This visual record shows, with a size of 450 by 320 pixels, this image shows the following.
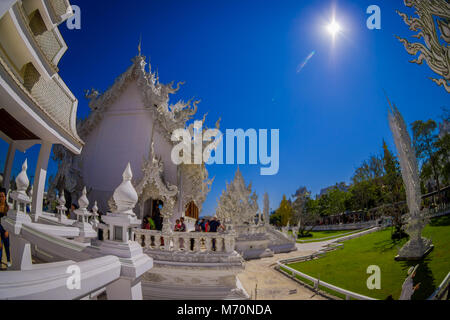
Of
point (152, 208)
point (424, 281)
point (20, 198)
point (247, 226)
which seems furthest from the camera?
point (247, 226)

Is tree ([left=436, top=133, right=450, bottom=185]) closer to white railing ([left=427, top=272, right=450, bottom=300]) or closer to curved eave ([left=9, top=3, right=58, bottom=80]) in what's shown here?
white railing ([left=427, top=272, right=450, bottom=300])

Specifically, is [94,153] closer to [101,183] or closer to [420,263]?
[101,183]

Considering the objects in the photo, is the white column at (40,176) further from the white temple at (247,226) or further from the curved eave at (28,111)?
the white temple at (247,226)

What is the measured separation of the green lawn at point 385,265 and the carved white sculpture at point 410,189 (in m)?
0.20

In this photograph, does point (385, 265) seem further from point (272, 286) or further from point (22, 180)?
point (22, 180)

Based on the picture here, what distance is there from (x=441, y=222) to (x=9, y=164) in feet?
40.9

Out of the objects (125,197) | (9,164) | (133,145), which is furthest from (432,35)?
(9,164)

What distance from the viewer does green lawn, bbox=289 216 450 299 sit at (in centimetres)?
388

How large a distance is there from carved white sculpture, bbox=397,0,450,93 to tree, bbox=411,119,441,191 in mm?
920

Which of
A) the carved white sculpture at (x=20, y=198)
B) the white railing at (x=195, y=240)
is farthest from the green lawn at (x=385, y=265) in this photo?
the carved white sculpture at (x=20, y=198)

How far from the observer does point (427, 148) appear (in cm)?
481

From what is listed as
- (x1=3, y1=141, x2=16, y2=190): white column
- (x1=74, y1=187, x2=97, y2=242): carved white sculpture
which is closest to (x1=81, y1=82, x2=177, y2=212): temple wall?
(x1=74, y1=187, x2=97, y2=242): carved white sculpture

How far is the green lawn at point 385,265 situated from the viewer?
388 cm
